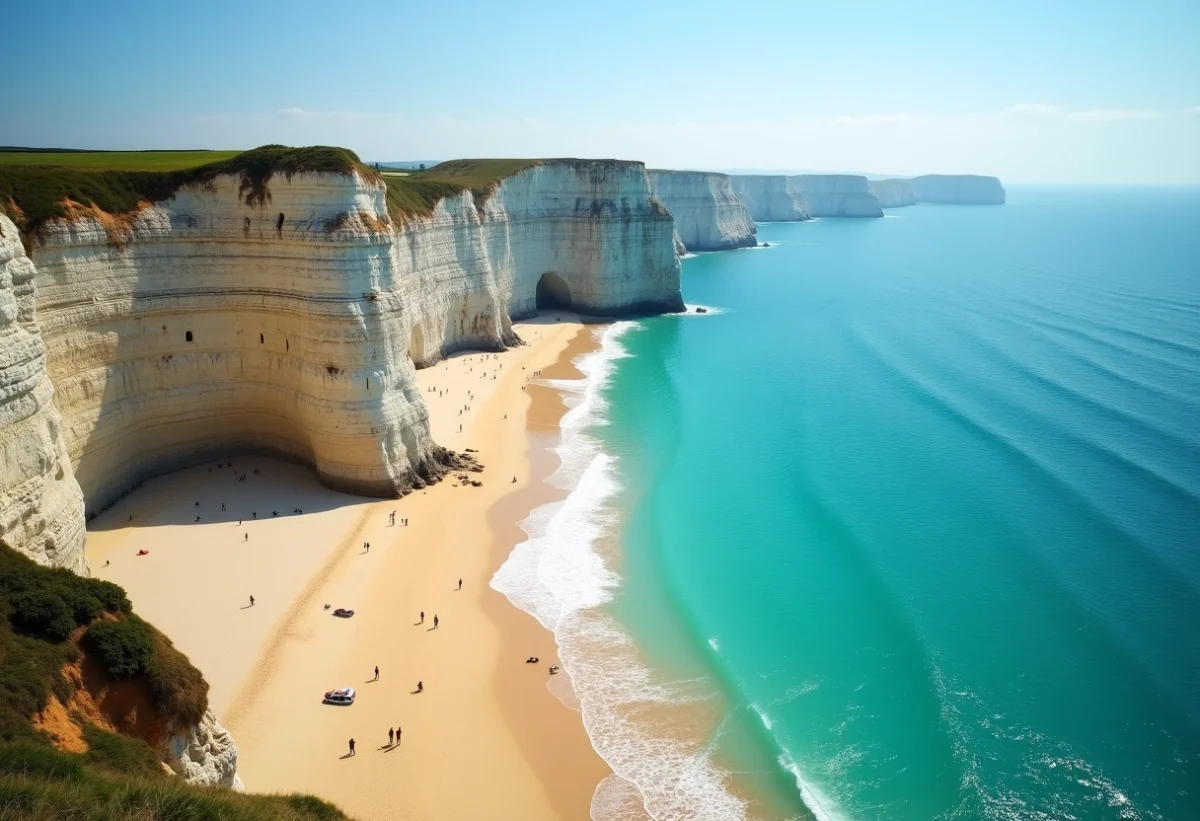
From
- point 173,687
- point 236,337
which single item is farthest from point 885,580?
point 236,337

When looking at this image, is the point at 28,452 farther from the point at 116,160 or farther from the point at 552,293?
the point at 552,293

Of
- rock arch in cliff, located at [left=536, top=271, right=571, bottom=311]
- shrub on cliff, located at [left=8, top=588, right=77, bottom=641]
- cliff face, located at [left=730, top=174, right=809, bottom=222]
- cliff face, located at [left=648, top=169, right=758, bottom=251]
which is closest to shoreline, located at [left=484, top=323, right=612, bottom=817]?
shrub on cliff, located at [left=8, top=588, right=77, bottom=641]

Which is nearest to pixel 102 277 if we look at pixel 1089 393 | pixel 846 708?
pixel 846 708

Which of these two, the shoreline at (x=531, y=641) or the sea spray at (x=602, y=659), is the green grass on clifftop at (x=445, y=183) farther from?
the sea spray at (x=602, y=659)

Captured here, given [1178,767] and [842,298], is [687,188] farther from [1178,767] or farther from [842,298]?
[1178,767]

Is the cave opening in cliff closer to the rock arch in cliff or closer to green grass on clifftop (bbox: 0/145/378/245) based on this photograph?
the rock arch in cliff
